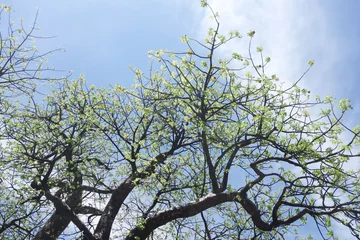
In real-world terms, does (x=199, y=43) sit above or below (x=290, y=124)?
above

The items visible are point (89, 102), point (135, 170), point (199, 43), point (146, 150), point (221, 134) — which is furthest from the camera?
point (89, 102)

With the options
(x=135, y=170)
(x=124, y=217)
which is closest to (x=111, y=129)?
(x=135, y=170)

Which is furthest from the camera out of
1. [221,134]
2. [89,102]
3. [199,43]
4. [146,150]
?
[89,102]

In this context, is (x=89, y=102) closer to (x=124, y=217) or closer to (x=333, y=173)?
(x=124, y=217)

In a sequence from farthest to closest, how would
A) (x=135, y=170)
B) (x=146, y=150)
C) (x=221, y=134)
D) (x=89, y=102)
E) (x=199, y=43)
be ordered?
(x=89, y=102) → (x=146, y=150) → (x=135, y=170) → (x=221, y=134) → (x=199, y=43)

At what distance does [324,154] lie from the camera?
361 inches

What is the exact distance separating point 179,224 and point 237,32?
6.64 m

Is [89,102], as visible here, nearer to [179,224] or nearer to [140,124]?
[140,124]

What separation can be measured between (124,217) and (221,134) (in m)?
4.17

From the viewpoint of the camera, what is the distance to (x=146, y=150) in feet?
42.1

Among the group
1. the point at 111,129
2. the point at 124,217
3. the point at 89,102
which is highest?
the point at 89,102

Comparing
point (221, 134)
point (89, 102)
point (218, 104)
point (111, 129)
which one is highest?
point (89, 102)

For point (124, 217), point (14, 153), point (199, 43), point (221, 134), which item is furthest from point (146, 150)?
point (199, 43)

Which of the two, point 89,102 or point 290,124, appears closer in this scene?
point 290,124
